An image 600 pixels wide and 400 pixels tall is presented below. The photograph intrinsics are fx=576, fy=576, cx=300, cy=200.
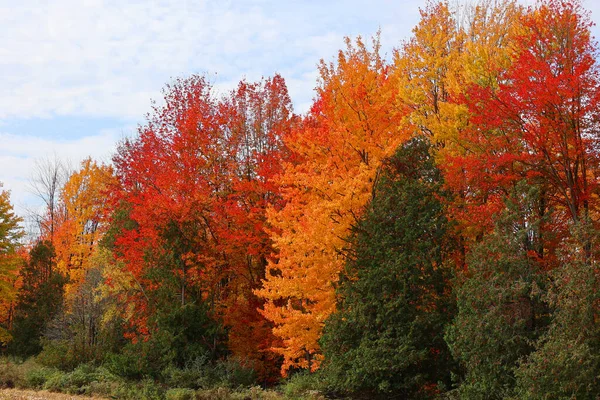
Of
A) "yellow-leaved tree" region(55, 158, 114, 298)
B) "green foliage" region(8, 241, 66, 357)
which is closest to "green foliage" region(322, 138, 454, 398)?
"green foliage" region(8, 241, 66, 357)

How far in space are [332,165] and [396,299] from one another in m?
5.58

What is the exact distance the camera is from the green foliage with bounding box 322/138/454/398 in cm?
1797

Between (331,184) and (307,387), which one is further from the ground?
(331,184)

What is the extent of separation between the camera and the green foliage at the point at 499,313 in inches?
594

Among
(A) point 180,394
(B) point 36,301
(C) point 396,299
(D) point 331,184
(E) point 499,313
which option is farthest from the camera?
(B) point 36,301

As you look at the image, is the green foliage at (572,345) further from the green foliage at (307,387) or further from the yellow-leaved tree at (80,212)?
the yellow-leaved tree at (80,212)

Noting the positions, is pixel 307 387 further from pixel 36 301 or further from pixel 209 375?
pixel 36 301

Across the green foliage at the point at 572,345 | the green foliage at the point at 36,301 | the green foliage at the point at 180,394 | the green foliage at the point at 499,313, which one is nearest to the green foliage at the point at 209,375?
the green foliage at the point at 180,394

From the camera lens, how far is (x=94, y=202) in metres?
50.8

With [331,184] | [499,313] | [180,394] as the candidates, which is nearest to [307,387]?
[180,394]

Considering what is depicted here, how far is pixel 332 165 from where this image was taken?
21.2 m

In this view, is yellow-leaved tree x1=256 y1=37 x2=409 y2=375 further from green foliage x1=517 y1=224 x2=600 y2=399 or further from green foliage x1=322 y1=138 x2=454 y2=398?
green foliage x1=517 y1=224 x2=600 y2=399

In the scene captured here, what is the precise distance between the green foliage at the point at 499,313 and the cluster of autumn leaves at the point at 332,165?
0.78 metres

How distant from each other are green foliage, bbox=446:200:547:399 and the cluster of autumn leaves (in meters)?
0.78
